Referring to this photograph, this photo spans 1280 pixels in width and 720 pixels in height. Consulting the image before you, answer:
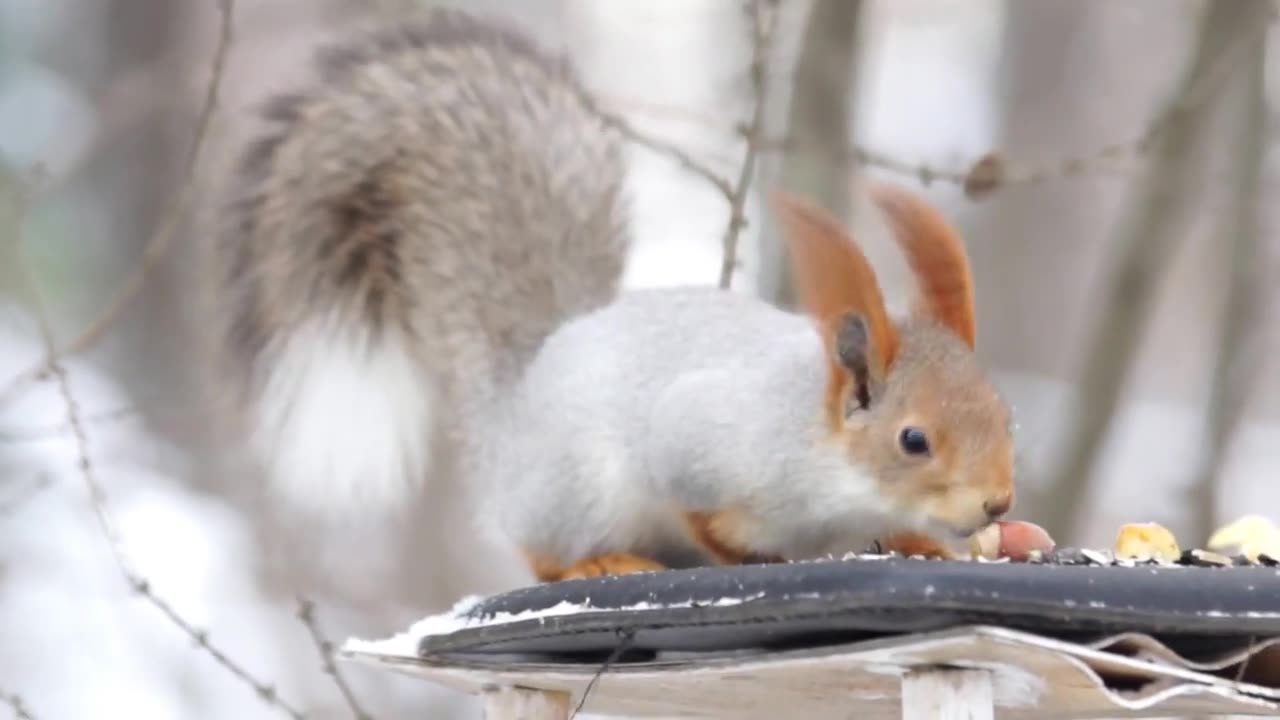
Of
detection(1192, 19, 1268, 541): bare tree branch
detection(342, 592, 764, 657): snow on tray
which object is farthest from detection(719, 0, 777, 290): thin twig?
detection(1192, 19, 1268, 541): bare tree branch

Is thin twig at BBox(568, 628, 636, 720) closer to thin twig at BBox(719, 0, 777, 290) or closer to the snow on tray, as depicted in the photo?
the snow on tray

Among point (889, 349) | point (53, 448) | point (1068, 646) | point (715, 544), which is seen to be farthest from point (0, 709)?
point (1068, 646)

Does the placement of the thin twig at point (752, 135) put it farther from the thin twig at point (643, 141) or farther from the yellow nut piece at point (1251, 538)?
the yellow nut piece at point (1251, 538)

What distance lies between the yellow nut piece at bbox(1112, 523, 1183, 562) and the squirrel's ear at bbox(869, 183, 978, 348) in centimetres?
19

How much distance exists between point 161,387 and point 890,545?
2.58 meters

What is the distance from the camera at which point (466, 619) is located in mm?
1188

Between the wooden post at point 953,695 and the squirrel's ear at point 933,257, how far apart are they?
14.2 inches

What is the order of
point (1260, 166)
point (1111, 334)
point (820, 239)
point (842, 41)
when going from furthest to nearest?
point (1260, 166), point (1111, 334), point (842, 41), point (820, 239)

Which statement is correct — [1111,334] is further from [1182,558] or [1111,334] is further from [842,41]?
[1182,558]

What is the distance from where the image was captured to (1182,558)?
123cm

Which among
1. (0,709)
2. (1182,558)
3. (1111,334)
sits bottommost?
(1182,558)

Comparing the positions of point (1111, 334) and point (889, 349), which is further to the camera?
point (1111, 334)

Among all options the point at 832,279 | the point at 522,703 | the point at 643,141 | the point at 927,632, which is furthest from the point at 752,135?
the point at 927,632

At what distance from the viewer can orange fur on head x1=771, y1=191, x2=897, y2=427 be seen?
1204 mm
